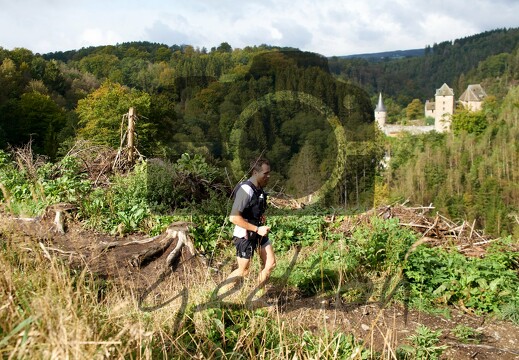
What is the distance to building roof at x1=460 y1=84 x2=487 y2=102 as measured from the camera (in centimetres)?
11700

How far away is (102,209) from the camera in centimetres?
700

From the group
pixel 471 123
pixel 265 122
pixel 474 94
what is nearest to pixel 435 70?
pixel 474 94

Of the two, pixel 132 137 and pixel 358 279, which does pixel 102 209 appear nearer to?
pixel 132 137

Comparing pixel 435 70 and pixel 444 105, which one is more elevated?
pixel 435 70

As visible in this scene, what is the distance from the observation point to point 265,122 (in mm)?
40625

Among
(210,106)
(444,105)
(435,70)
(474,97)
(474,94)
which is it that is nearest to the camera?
(210,106)

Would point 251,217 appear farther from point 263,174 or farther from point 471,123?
point 471,123

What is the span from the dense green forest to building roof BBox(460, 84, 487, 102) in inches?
813

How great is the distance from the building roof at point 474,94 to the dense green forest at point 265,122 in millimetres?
20654

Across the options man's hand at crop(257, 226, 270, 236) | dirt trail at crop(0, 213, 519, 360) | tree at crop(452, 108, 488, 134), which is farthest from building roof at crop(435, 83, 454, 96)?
man's hand at crop(257, 226, 270, 236)

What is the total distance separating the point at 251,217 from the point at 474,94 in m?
125

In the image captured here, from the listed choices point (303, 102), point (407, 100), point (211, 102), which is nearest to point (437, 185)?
point (303, 102)

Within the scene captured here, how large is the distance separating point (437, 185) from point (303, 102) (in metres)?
29.6

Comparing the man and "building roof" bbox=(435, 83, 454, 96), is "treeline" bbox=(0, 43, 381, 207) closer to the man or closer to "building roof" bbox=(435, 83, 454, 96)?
the man
